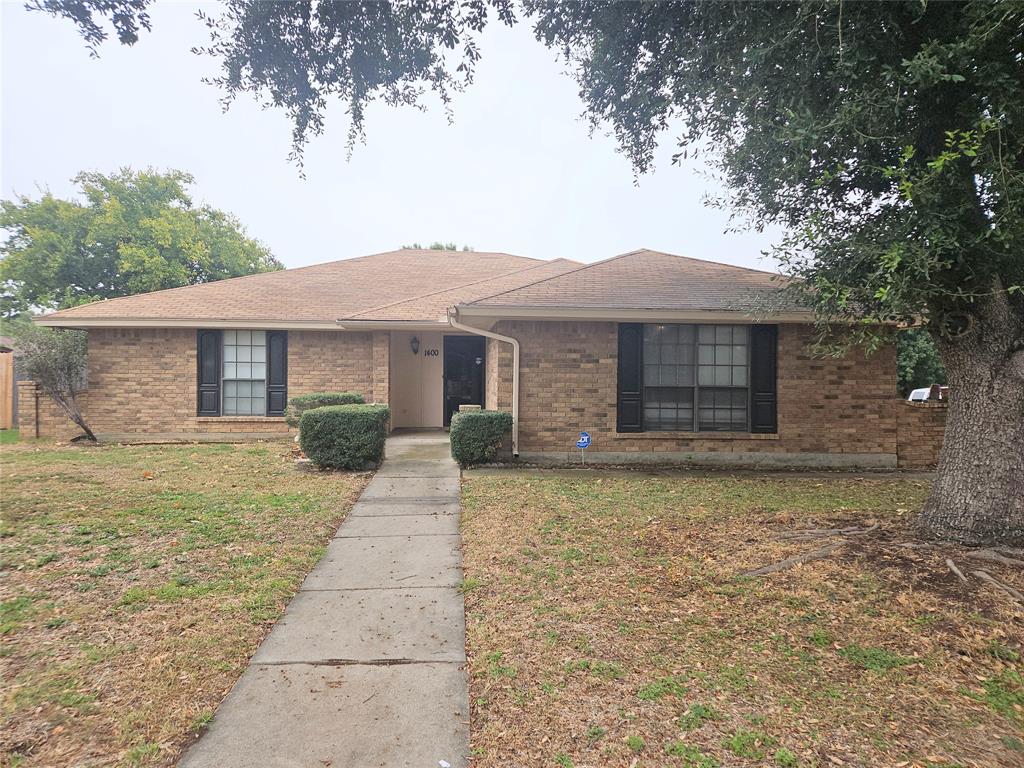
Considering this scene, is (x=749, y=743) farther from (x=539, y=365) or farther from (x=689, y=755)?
(x=539, y=365)

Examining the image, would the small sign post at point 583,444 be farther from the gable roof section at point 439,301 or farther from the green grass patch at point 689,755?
the green grass patch at point 689,755

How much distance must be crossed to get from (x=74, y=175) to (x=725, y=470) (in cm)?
2971

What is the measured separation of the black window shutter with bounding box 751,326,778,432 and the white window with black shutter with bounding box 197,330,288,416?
31.0 feet

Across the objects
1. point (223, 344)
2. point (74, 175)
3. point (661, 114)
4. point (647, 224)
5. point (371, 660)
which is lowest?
point (371, 660)

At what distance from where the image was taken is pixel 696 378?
902 cm

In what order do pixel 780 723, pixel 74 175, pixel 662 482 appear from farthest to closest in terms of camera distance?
pixel 74 175, pixel 662 482, pixel 780 723

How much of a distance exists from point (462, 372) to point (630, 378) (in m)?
5.24

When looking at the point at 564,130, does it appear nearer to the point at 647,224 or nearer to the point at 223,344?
the point at 223,344

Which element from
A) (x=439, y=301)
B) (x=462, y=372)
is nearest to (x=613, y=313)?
(x=439, y=301)

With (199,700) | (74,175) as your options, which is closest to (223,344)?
(199,700)

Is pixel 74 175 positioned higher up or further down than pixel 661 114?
higher up

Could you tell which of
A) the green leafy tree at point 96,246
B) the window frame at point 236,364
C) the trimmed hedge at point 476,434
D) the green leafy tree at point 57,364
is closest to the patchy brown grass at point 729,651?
the trimmed hedge at point 476,434

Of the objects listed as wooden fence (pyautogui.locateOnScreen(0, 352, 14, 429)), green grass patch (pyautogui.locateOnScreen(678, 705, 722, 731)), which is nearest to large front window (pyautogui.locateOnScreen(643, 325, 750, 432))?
green grass patch (pyautogui.locateOnScreen(678, 705, 722, 731))

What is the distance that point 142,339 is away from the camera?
11.2m
